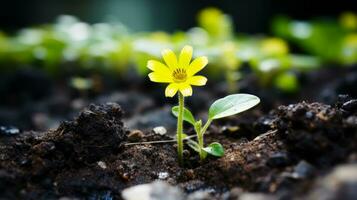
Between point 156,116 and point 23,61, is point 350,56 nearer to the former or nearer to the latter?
point 156,116

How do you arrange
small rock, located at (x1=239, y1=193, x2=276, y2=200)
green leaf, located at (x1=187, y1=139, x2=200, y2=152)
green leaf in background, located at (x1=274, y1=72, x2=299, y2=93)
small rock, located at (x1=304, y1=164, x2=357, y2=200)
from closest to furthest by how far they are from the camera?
1. small rock, located at (x1=304, y1=164, x2=357, y2=200)
2. small rock, located at (x1=239, y1=193, x2=276, y2=200)
3. green leaf, located at (x1=187, y1=139, x2=200, y2=152)
4. green leaf in background, located at (x1=274, y1=72, x2=299, y2=93)

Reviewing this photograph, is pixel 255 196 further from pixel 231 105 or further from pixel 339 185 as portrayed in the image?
pixel 231 105

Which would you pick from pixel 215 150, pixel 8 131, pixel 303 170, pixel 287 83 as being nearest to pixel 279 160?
pixel 303 170

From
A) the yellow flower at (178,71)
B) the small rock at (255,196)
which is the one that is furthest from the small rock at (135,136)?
the small rock at (255,196)

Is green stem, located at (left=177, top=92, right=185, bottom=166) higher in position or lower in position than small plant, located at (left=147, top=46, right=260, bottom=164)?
lower

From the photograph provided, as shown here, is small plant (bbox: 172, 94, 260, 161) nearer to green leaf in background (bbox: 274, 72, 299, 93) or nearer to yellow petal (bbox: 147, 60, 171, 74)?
yellow petal (bbox: 147, 60, 171, 74)

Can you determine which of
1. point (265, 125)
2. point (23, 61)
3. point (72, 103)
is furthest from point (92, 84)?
point (265, 125)

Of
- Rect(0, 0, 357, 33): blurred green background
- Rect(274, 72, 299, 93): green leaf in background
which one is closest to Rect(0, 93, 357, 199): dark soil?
Rect(274, 72, 299, 93): green leaf in background
